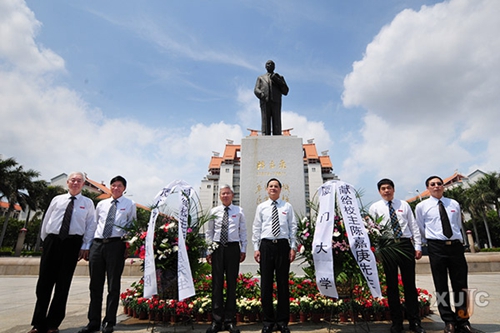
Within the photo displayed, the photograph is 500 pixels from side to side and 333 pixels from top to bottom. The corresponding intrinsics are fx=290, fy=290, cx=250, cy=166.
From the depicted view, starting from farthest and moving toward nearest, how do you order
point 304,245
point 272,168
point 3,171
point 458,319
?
point 3,171 → point 272,168 → point 304,245 → point 458,319

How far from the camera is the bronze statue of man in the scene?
7.00 m

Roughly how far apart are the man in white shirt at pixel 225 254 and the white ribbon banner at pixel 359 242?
1.25m

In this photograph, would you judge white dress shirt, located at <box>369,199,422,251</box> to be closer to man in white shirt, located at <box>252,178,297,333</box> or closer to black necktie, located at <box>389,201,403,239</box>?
black necktie, located at <box>389,201,403,239</box>

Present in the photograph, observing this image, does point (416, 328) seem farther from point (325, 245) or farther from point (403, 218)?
point (325, 245)

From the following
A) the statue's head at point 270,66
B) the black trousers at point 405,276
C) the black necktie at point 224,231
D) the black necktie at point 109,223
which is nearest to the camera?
the black trousers at point 405,276

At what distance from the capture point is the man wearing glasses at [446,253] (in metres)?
3.09

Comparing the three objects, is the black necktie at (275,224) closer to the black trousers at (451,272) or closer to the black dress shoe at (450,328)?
the black trousers at (451,272)

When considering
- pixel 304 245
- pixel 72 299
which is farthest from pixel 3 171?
pixel 304 245

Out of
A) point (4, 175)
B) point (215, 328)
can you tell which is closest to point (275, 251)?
point (215, 328)

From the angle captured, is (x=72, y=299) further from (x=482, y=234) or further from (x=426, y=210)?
(x=482, y=234)

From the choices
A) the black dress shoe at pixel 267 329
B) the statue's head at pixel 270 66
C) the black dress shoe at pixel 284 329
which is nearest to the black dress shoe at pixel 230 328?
the black dress shoe at pixel 267 329

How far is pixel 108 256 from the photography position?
3283 millimetres

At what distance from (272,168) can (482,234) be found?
49.1 meters

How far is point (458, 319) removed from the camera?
3.11 m
